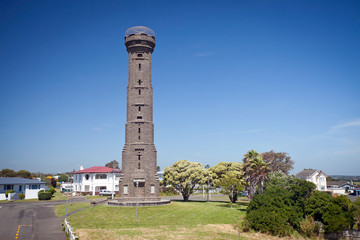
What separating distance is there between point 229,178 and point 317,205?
51.0 ft

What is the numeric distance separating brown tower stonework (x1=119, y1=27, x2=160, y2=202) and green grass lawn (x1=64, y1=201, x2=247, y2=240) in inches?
186

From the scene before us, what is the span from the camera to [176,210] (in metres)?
41.0

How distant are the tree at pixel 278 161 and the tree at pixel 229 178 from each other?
93.7 ft

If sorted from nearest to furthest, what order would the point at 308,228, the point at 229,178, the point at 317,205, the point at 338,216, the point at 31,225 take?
the point at 338,216, the point at 308,228, the point at 31,225, the point at 317,205, the point at 229,178

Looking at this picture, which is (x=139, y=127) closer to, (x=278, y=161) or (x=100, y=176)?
(x=100, y=176)

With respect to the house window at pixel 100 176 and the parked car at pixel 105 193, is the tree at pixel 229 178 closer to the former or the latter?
the parked car at pixel 105 193

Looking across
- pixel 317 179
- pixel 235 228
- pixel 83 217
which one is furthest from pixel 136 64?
pixel 317 179

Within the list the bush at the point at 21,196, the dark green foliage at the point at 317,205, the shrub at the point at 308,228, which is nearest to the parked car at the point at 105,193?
the bush at the point at 21,196

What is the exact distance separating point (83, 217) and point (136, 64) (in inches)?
1046

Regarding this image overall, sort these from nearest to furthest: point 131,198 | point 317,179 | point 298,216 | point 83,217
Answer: point 298,216
point 83,217
point 131,198
point 317,179

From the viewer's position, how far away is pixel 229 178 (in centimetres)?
4650

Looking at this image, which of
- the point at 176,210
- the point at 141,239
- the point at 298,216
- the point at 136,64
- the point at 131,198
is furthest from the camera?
the point at 136,64

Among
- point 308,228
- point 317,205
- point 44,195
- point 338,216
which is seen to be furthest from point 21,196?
point 338,216

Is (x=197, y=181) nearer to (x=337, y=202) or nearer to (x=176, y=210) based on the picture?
(x=176, y=210)
